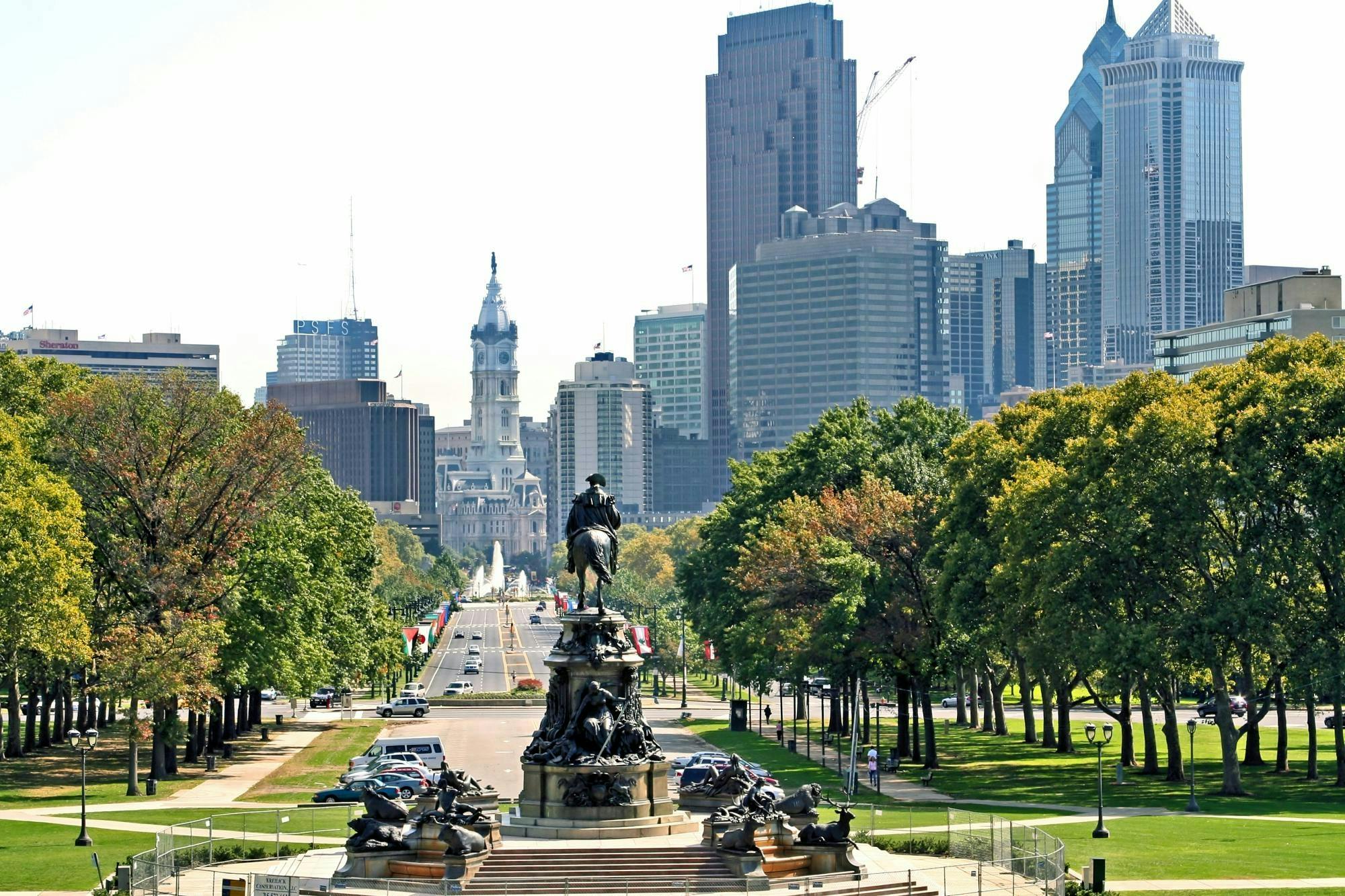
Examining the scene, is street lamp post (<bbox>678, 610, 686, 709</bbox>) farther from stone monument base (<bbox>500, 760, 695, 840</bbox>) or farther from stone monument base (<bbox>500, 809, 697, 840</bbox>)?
stone monument base (<bbox>500, 809, 697, 840</bbox>)

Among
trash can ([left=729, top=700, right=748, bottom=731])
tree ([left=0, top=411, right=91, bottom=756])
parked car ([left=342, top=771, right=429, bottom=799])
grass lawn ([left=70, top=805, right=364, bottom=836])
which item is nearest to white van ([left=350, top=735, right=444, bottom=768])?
parked car ([left=342, top=771, right=429, bottom=799])

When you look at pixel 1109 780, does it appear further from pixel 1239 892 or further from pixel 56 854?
pixel 56 854

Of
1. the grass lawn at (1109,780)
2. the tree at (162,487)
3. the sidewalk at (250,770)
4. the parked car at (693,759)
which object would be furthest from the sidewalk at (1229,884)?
the tree at (162,487)

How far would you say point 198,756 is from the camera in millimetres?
94688

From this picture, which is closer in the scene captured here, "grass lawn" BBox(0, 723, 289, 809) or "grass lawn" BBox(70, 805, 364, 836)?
"grass lawn" BBox(70, 805, 364, 836)

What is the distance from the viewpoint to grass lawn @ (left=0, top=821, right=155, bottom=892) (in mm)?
54344

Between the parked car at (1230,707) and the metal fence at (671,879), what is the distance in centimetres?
2139

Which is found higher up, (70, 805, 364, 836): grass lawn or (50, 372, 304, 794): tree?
(50, 372, 304, 794): tree

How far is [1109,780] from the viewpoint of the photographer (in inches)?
3231

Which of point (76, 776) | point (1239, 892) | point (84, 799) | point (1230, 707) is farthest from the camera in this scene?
point (76, 776)

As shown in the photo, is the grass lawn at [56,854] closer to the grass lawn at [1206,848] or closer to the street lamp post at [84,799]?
the street lamp post at [84,799]

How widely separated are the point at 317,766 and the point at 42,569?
19.1 metres

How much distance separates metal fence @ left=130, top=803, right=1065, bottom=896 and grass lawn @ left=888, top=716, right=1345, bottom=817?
1527cm

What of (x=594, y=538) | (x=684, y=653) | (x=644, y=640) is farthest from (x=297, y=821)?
(x=684, y=653)
